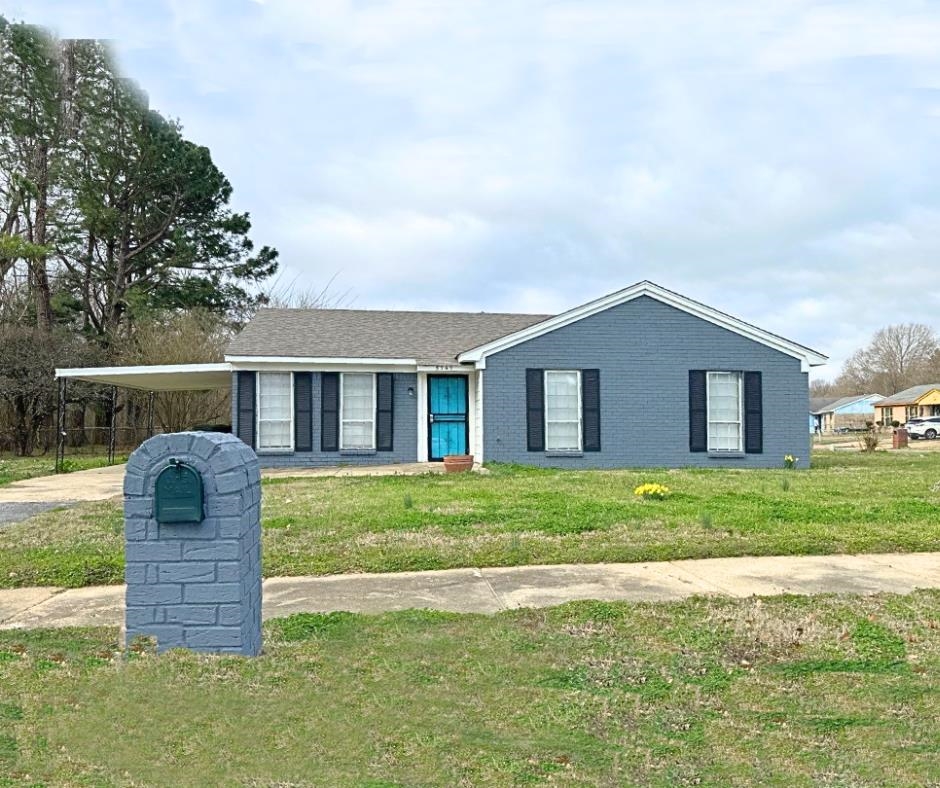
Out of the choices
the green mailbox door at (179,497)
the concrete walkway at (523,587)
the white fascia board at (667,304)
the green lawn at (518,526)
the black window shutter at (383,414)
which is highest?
the white fascia board at (667,304)

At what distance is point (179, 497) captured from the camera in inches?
163

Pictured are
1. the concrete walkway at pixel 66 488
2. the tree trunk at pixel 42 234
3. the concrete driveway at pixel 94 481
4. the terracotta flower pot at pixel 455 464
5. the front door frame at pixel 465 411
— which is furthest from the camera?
the tree trunk at pixel 42 234

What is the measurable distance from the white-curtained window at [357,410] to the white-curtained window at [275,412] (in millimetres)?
1088

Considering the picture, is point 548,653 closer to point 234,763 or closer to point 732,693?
point 732,693

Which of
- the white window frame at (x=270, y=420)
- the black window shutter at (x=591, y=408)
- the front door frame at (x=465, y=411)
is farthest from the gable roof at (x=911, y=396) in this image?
the white window frame at (x=270, y=420)

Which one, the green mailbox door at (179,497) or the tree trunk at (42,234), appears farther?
the tree trunk at (42,234)

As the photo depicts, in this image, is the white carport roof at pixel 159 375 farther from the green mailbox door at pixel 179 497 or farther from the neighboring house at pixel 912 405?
the neighboring house at pixel 912 405

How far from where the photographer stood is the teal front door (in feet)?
55.3

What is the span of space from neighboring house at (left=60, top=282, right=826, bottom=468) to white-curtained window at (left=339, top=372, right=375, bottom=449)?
1.0 inches

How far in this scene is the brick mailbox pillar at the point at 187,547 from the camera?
4.17 meters

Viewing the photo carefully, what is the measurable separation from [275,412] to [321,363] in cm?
141

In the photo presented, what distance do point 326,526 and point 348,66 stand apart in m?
6.02

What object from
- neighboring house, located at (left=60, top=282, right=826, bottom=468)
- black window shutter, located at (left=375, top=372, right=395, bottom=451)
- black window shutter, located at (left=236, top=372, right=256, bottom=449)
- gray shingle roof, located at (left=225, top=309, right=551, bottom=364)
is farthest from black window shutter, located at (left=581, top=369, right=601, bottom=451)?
black window shutter, located at (left=236, top=372, right=256, bottom=449)

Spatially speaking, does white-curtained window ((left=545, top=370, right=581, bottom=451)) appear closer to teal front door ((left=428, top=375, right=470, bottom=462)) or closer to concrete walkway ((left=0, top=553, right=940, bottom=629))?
teal front door ((left=428, top=375, right=470, bottom=462))
